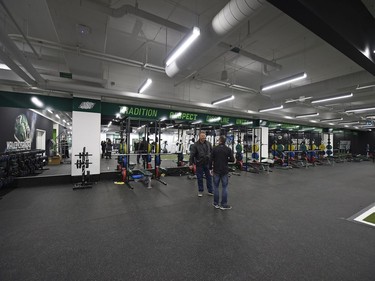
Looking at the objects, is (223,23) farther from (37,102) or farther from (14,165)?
(14,165)

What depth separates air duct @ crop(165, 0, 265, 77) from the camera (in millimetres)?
2415

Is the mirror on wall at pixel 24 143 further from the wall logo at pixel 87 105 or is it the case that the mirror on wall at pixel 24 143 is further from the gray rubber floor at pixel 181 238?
the gray rubber floor at pixel 181 238

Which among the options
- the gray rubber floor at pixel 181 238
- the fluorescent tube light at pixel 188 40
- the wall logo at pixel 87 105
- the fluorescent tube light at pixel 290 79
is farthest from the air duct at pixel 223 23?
the wall logo at pixel 87 105

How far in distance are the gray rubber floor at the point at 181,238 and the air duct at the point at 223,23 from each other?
10.8 feet

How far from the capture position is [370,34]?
3.16 m

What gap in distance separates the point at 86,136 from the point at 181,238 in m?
5.23

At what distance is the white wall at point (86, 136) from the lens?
602 centimetres

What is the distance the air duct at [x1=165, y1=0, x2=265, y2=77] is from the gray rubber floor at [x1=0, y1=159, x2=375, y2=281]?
10.8ft

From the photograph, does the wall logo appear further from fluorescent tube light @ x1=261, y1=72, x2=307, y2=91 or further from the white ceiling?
fluorescent tube light @ x1=261, y1=72, x2=307, y2=91

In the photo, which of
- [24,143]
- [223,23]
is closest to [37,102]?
[24,143]

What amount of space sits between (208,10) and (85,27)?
256 centimetres

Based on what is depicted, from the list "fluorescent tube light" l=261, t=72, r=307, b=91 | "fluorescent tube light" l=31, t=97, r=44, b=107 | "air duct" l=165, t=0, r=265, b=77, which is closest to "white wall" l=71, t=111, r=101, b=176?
"fluorescent tube light" l=31, t=97, r=44, b=107

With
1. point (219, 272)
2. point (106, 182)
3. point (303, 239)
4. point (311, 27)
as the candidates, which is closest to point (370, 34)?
point (311, 27)

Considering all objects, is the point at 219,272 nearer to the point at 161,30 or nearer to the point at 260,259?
the point at 260,259
